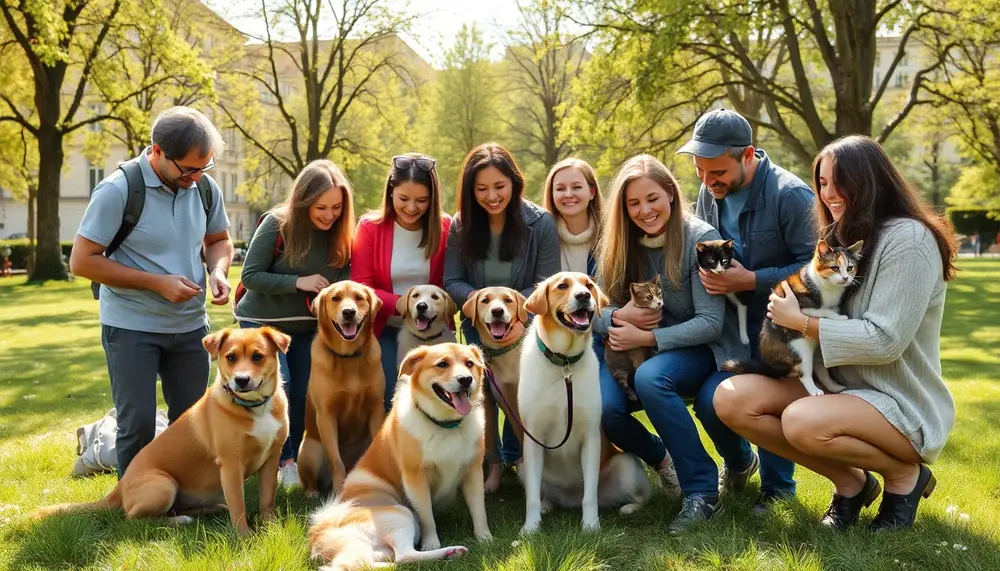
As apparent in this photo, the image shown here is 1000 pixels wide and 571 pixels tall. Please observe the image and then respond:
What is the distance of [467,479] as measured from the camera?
436 cm

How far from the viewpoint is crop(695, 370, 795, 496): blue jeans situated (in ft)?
15.1

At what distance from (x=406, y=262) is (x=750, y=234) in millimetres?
2668

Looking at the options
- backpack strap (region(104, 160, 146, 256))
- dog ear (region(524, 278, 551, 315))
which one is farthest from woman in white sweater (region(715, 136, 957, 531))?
backpack strap (region(104, 160, 146, 256))

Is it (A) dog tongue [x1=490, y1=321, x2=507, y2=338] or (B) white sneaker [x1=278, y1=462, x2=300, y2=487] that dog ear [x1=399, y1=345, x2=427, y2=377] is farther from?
(B) white sneaker [x1=278, y1=462, x2=300, y2=487]

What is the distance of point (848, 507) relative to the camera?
4.19 metres

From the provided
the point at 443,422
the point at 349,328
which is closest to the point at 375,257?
the point at 349,328

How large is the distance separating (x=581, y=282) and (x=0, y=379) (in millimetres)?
9526

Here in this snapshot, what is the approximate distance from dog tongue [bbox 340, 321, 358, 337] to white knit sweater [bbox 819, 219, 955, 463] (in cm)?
301

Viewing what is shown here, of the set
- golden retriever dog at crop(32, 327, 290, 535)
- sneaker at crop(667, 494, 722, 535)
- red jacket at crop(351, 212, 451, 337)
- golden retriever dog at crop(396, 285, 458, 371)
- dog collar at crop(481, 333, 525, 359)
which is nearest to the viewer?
sneaker at crop(667, 494, 722, 535)

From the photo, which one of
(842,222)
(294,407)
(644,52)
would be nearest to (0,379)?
(294,407)

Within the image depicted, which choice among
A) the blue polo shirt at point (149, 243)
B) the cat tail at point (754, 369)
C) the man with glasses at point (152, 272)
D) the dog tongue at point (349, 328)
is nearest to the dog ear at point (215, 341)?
the man with glasses at point (152, 272)

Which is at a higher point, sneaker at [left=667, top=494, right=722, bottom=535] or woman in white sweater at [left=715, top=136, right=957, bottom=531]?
woman in white sweater at [left=715, top=136, right=957, bottom=531]

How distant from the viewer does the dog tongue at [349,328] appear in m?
5.10

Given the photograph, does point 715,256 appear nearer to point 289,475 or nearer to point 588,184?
point 588,184
